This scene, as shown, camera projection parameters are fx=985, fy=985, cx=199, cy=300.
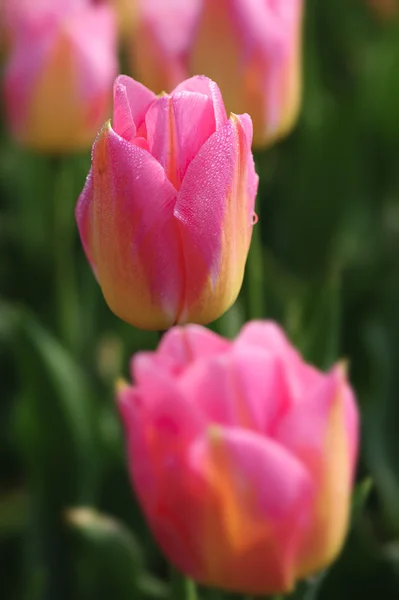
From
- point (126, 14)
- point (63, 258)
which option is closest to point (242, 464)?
point (63, 258)

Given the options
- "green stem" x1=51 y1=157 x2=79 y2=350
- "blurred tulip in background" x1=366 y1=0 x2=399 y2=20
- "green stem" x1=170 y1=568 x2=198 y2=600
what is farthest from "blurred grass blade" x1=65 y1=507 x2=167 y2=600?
"blurred tulip in background" x1=366 y1=0 x2=399 y2=20

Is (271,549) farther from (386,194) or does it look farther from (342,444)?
(386,194)

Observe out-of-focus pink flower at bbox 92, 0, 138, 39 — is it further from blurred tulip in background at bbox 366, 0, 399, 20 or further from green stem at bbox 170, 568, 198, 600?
green stem at bbox 170, 568, 198, 600

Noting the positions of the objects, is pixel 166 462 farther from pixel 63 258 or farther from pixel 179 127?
pixel 63 258

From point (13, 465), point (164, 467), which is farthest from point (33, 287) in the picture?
point (164, 467)

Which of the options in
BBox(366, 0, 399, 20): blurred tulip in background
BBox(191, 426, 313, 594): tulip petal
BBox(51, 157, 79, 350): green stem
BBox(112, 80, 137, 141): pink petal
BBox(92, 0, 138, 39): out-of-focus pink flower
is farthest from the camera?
BBox(366, 0, 399, 20): blurred tulip in background
